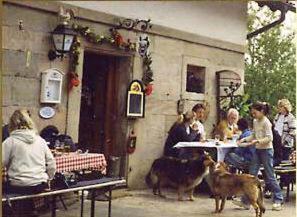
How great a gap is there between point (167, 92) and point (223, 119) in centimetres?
76

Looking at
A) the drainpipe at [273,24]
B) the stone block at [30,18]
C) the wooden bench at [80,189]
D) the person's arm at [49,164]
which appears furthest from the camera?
the stone block at [30,18]

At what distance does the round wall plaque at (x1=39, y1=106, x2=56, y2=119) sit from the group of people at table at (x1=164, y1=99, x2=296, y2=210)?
5.10ft

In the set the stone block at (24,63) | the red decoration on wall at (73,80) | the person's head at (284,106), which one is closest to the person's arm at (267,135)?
the person's head at (284,106)

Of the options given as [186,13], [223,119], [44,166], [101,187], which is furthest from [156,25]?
[44,166]

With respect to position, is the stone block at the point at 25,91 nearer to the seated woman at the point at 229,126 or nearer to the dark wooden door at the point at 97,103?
the dark wooden door at the point at 97,103

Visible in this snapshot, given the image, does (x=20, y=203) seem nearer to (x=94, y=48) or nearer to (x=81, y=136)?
(x=81, y=136)

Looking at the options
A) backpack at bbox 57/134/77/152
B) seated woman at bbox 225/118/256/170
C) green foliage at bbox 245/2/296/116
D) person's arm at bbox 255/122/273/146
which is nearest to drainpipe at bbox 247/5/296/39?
green foliage at bbox 245/2/296/116

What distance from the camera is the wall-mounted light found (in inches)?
198

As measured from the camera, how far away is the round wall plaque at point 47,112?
5023mm

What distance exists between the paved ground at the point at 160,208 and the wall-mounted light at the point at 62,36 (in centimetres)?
129

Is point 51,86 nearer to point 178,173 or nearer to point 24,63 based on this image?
point 24,63

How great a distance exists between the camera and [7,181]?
381 cm

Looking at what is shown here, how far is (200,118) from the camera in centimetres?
635

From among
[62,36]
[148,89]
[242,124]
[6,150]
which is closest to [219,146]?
[242,124]
